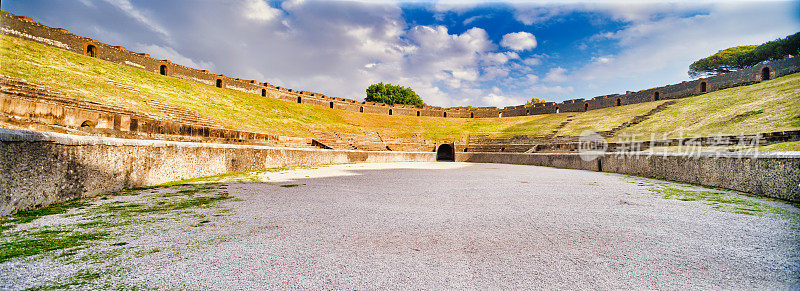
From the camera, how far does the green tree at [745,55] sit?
35.3m

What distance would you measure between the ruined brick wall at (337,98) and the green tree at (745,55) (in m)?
18.0

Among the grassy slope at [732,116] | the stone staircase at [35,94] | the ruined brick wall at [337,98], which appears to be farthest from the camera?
the ruined brick wall at [337,98]

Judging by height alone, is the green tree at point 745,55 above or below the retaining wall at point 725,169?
above

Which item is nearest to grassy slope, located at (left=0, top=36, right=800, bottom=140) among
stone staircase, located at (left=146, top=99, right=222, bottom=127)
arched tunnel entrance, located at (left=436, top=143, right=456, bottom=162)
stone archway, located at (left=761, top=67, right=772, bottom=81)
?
stone staircase, located at (left=146, top=99, right=222, bottom=127)

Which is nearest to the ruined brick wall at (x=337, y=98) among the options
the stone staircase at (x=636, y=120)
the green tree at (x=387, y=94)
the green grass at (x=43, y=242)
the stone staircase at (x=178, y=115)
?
the stone staircase at (x=636, y=120)

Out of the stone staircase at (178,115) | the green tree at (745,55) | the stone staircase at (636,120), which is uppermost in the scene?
the green tree at (745,55)

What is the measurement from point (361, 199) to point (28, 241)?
3.57m

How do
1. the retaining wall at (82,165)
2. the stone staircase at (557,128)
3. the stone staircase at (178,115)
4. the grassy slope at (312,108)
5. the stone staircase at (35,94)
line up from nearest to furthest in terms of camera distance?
the retaining wall at (82,165) → the stone staircase at (35,94) → the grassy slope at (312,108) → the stone staircase at (178,115) → the stone staircase at (557,128)

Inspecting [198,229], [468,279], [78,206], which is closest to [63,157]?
[78,206]

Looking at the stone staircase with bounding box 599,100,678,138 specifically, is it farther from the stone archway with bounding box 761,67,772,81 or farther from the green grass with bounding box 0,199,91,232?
the green grass with bounding box 0,199,91,232

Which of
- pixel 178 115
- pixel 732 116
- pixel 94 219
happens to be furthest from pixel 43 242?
pixel 732 116

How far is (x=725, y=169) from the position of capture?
19.8 feet

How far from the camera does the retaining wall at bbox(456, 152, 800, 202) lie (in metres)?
4.59

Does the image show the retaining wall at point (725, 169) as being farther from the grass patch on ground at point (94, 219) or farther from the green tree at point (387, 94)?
the green tree at point (387, 94)
